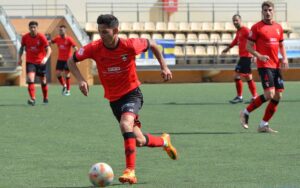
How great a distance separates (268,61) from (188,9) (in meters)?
25.3

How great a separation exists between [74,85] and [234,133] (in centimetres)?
1970

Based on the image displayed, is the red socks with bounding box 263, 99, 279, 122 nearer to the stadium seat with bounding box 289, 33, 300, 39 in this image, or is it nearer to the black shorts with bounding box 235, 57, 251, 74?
the black shorts with bounding box 235, 57, 251, 74

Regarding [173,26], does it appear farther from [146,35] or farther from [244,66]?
[244,66]

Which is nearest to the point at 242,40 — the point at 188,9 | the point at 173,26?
the point at 173,26

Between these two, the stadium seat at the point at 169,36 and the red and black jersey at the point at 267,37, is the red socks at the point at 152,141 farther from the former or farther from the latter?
the stadium seat at the point at 169,36

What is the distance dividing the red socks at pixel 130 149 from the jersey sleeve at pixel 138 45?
2.98ft

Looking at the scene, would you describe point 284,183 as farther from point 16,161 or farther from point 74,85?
point 74,85

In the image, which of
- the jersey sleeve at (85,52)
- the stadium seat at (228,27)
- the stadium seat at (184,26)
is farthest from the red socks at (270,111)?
the stadium seat at (228,27)

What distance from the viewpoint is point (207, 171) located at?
918cm

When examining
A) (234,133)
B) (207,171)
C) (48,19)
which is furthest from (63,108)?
(48,19)

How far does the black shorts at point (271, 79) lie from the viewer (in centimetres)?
1384

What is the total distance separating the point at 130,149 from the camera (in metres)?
8.59

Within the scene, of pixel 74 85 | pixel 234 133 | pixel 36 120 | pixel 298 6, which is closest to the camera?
pixel 234 133

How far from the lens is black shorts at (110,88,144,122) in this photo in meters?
9.15
